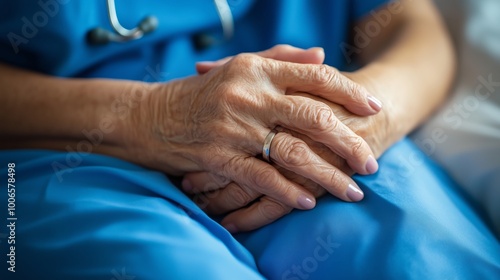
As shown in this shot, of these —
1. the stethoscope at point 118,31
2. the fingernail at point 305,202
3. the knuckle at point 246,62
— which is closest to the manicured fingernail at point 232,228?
the fingernail at point 305,202

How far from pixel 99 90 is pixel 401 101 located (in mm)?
469

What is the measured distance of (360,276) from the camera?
0.63 metres

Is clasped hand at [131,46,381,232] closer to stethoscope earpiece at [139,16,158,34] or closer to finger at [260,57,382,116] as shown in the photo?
finger at [260,57,382,116]

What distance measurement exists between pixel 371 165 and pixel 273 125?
0.48ft

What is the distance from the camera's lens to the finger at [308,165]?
67 cm

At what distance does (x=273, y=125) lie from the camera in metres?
0.70

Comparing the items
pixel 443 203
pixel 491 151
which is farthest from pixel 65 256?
pixel 491 151

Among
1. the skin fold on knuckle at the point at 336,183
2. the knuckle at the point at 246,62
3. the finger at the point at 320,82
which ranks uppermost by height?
the knuckle at the point at 246,62

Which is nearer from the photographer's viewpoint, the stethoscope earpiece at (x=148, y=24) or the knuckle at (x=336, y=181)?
the knuckle at (x=336, y=181)

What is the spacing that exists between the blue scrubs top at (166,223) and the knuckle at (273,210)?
0.01m

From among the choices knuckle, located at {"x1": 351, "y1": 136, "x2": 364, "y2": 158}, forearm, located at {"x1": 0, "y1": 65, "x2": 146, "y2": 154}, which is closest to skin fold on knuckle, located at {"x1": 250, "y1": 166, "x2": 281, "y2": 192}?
knuckle, located at {"x1": 351, "y1": 136, "x2": 364, "y2": 158}

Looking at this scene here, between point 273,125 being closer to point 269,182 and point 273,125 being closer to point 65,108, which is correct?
point 269,182

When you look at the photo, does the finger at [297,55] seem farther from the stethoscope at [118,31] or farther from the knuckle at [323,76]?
the stethoscope at [118,31]

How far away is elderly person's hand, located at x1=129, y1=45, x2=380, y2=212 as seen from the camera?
68cm
